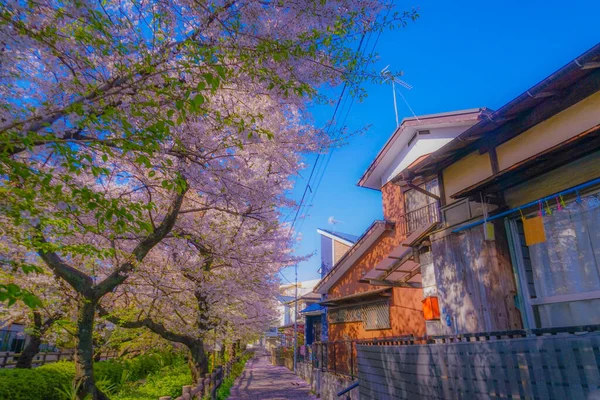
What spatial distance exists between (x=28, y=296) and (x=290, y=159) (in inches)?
281

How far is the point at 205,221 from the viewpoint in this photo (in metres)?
11.2

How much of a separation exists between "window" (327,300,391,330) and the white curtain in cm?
774

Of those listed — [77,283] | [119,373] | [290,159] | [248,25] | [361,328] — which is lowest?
[119,373]

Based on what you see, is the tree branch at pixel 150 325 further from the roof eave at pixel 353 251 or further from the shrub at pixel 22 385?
the roof eave at pixel 353 251

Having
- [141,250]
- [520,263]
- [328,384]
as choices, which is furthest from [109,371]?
[520,263]

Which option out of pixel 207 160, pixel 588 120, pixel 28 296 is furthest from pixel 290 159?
pixel 28 296

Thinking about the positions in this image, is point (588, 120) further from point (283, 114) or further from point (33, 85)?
point (33, 85)

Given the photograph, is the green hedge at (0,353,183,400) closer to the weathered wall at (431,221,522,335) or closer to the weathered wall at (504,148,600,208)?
the weathered wall at (431,221,522,335)

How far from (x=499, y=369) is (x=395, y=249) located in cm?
647

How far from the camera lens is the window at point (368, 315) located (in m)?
12.6

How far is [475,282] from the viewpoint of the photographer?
20.0ft

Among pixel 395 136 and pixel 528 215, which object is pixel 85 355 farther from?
pixel 395 136

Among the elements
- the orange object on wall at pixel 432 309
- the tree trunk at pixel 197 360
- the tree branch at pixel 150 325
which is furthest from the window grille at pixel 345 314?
the orange object on wall at pixel 432 309

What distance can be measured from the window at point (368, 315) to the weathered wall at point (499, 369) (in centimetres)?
796
